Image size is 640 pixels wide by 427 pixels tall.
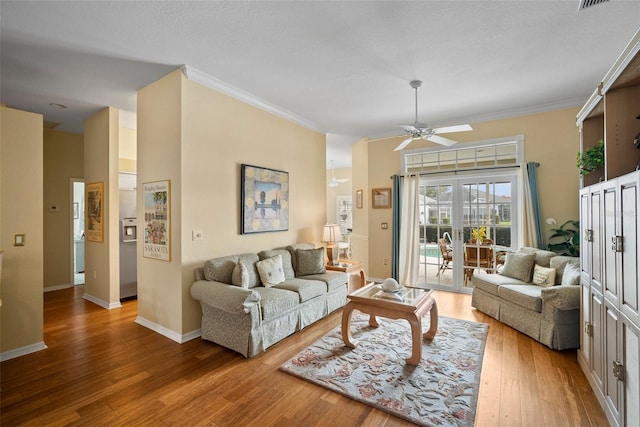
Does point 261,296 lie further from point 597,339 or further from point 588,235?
point 588,235

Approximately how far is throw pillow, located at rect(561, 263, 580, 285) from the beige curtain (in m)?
2.29

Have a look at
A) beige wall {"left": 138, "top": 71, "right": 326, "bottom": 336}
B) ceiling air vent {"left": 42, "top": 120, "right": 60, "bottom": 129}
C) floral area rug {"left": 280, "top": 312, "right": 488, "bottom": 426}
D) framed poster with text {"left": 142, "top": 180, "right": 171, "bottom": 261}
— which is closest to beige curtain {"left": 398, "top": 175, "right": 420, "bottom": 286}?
floral area rug {"left": 280, "top": 312, "right": 488, "bottom": 426}

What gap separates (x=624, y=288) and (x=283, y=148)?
4.11m

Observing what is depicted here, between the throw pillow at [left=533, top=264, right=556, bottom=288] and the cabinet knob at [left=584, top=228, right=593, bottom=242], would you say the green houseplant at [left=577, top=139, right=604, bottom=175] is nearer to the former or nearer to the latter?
the cabinet knob at [left=584, top=228, right=593, bottom=242]

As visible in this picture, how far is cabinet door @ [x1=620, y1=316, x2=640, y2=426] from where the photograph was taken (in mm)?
1651

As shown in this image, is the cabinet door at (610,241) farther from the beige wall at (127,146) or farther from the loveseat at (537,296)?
the beige wall at (127,146)

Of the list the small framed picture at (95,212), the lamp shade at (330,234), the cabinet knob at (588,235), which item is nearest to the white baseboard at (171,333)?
the small framed picture at (95,212)

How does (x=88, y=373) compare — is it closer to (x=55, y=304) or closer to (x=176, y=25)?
(x=55, y=304)

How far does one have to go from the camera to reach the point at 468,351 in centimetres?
298

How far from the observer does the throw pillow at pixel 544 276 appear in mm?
3596

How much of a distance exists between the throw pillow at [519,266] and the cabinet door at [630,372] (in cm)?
220

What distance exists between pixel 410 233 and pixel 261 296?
3.32m

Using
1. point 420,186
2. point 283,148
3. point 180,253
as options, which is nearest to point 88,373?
point 180,253

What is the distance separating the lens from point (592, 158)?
252cm
